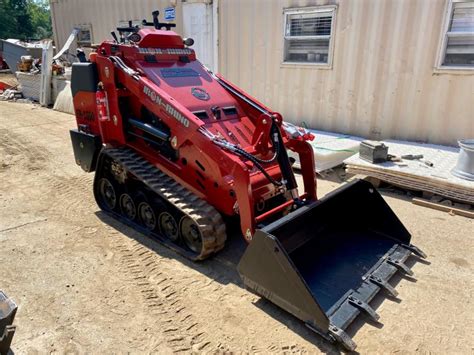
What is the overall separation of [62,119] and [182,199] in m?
8.05

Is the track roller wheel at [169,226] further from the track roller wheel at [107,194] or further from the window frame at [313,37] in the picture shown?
the window frame at [313,37]

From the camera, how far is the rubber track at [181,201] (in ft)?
11.6

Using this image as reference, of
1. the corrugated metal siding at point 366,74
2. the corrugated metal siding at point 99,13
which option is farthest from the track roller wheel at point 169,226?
the corrugated metal siding at point 99,13

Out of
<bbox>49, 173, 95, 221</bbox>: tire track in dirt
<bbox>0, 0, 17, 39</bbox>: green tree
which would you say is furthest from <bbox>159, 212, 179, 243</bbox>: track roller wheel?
<bbox>0, 0, 17, 39</bbox>: green tree

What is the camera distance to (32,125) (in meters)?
9.63

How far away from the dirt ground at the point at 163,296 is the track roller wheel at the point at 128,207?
0.17 meters

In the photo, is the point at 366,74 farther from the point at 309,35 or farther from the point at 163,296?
the point at 163,296

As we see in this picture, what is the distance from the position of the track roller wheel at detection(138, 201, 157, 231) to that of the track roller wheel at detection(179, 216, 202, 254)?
460 mm

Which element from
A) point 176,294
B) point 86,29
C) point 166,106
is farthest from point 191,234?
point 86,29

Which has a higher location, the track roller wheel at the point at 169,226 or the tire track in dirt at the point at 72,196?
the track roller wheel at the point at 169,226

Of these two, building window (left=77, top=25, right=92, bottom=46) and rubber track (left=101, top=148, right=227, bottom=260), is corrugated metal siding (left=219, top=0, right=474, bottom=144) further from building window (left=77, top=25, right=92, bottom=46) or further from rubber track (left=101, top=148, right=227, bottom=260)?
building window (left=77, top=25, right=92, bottom=46)

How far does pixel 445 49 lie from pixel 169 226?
535 cm

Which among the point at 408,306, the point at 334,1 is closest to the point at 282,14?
the point at 334,1

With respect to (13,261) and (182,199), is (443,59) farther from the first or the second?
(13,261)
